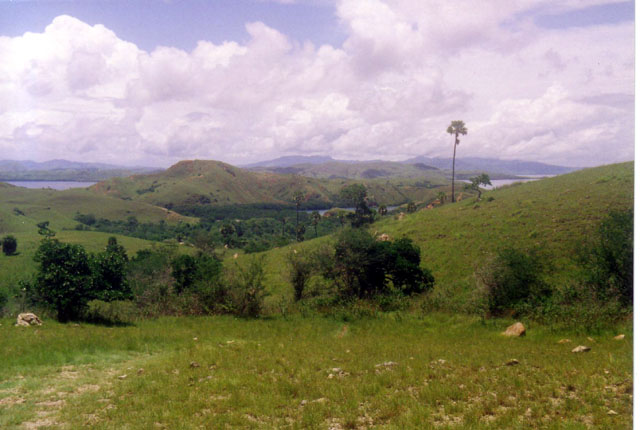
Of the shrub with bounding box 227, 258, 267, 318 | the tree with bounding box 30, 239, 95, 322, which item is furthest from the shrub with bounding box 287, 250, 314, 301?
the tree with bounding box 30, 239, 95, 322

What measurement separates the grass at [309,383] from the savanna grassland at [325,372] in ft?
0.13

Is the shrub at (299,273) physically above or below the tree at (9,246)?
above

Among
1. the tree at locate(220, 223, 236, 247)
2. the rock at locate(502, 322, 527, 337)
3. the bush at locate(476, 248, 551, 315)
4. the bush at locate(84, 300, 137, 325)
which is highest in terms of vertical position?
the bush at locate(476, 248, 551, 315)

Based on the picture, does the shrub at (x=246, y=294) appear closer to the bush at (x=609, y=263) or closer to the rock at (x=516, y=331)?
the rock at (x=516, y=331)

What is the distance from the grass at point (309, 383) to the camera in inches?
248

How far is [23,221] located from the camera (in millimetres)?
106000

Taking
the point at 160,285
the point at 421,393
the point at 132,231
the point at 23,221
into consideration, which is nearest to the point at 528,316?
the point at 421,393

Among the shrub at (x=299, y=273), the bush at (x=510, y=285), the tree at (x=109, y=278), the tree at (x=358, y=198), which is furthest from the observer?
the tree at (x=358, y=198)

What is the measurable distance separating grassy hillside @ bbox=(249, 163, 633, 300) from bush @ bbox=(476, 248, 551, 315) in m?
2.91

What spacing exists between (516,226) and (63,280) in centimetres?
4041

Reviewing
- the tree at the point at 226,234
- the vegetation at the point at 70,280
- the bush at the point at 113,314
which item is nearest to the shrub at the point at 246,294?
the bush at the point at 113,314

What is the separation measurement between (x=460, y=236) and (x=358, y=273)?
1966cm

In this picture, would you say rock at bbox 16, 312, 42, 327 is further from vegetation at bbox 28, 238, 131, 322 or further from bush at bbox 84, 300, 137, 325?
bush at bbox 84, 300, 137, 325

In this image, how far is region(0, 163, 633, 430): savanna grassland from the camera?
6383mm
